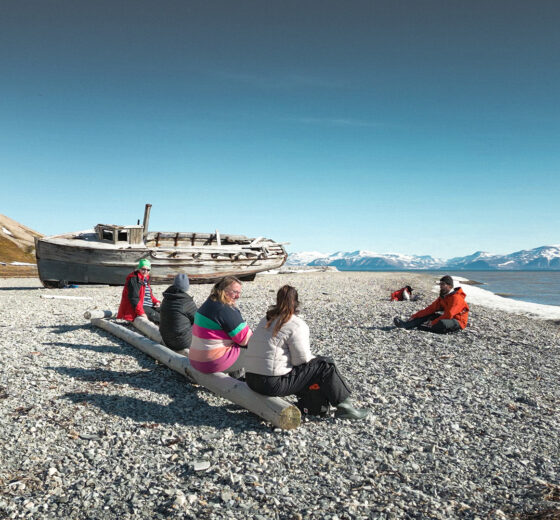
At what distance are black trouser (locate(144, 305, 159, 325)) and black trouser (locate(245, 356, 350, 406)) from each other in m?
7.49

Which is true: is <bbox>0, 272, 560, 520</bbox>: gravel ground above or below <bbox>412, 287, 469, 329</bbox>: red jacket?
below

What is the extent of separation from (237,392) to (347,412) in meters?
1.88

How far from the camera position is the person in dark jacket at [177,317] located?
983cm

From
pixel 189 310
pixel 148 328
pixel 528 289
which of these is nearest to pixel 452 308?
pixel 189 310

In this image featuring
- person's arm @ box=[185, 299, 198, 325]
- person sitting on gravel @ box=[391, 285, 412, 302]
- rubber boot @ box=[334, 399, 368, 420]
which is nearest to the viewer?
rubber boot @ box=[334, 399, 368, 420]

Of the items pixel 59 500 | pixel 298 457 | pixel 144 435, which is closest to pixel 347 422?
pixel 298 457

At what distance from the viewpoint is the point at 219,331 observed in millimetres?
7523

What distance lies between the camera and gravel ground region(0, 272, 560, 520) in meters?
4.73

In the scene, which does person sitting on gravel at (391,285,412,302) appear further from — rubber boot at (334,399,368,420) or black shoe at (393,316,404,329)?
rubber boot at (334,399,368,420)

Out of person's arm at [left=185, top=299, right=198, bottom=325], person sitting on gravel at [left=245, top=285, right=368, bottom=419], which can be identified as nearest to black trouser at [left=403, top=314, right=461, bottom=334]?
person's arm at [left=185, top=299, right=198, bottom=325]

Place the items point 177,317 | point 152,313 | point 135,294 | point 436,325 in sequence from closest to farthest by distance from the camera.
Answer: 1. point 177,317
2. point 135,294
3. point 152,313
4. point 436,325

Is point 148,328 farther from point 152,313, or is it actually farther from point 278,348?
point 278,348

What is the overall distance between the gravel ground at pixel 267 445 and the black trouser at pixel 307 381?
0.52 m

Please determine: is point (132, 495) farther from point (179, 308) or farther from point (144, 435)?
point (179, 308)
